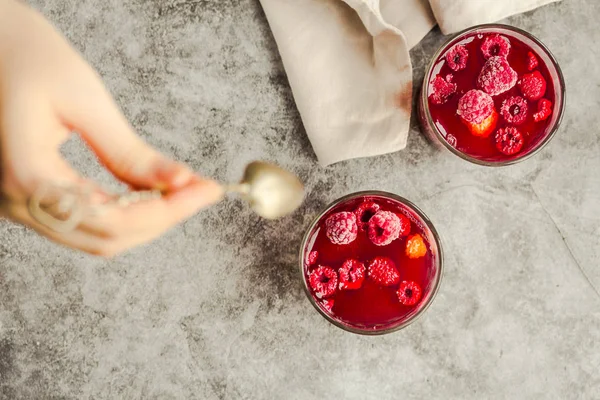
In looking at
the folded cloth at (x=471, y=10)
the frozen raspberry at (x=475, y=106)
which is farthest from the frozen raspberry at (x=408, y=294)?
the folded cloth at (x=471, y=10)

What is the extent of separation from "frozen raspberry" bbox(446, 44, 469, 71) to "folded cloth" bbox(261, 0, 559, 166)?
1.6 inches

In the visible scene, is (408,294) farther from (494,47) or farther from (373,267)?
(494,47)

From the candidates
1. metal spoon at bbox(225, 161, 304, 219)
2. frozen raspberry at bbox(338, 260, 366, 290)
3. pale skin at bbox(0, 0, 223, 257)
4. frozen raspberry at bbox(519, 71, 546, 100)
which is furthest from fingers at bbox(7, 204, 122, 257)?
frozen raspberry at bbox(519, 71, 546, 100)

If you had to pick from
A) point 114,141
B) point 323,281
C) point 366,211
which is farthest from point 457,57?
point 114,141

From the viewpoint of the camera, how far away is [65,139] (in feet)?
2.37

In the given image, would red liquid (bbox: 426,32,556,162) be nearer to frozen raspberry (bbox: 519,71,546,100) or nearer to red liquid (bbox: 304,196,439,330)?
frozen raspberry (bbox: 519,71,546,100)

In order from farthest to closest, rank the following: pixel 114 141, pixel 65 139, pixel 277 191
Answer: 1. pixel 277 191
2. pixel 114 141
3. pixel 65 139

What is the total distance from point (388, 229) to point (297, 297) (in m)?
0.16

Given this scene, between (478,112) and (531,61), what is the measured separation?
0.11m

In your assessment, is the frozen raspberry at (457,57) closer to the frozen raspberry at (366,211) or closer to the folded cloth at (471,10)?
the folded cloth at (471,10)

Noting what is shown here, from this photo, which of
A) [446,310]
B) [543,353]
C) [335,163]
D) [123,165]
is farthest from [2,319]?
[543,353]

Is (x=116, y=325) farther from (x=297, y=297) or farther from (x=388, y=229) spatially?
(x=388, y=229)

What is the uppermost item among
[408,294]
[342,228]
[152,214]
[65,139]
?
[65,139]

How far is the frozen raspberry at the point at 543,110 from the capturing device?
86cm
